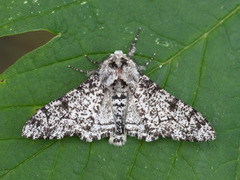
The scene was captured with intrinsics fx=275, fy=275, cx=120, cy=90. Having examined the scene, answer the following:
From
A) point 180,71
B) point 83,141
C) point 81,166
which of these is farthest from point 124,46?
point 81,166

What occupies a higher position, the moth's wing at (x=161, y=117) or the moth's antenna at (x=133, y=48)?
the moth's antenna at (x=133, y=48)

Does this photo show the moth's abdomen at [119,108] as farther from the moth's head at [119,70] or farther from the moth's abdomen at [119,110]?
the moth's head at [119,70]

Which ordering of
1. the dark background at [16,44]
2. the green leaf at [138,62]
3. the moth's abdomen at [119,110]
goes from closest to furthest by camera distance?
the green leaf at [138,62] < the moth's abdomen at [119,110] < the dark background at [16,44]

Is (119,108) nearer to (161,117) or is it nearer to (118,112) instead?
(118,112)

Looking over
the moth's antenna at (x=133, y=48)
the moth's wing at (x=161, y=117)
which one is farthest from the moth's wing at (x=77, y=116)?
the moth's antenna at (x=133, y=48)

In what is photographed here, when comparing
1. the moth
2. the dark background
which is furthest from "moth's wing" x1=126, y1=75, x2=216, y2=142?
the dark background

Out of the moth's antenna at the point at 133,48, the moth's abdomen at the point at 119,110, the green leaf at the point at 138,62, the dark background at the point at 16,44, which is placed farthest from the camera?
the dark background at the point at 16,44

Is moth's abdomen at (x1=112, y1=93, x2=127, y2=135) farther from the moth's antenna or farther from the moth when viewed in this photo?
the moth's antenna
